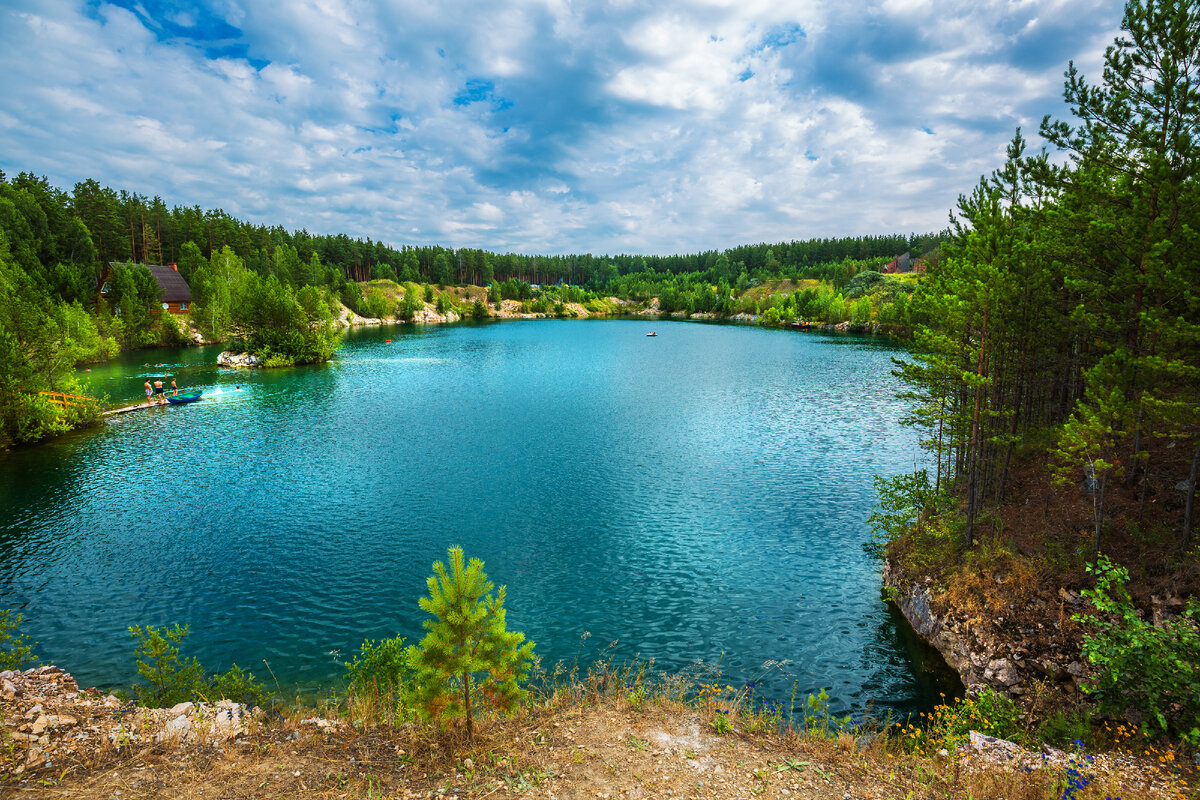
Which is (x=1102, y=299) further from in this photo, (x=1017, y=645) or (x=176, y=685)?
(x=176, y=685)

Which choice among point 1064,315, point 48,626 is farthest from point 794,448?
point 48,626

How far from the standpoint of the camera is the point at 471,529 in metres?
28.2

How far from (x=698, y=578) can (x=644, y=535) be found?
15.6 ft

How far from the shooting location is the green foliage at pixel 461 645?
10.6 meters

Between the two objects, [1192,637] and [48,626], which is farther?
[48,626]

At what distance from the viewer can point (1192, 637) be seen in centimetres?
1252

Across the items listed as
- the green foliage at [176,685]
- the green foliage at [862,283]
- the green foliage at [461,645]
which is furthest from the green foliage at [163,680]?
the green foliage at [862,283]

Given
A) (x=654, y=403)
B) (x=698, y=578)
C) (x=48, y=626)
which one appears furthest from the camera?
(x=654, y=403)

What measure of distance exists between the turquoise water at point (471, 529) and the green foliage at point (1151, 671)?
213 inches

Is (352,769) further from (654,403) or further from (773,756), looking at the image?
(654,403)

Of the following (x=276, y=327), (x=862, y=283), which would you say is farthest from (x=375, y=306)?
(x=862, y=283)

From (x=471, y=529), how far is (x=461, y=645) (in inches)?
703

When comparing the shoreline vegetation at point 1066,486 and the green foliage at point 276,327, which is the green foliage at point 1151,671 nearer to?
the shoreline vegetation at point 1066,486

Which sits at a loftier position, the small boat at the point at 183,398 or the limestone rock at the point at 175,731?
the small boat at the point at 183,398
